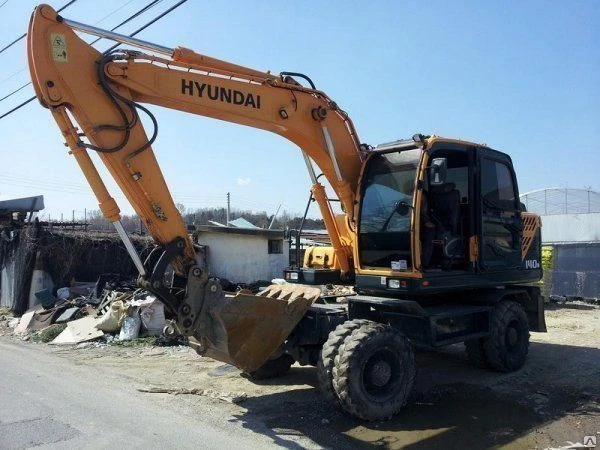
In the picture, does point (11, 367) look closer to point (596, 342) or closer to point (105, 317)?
point (105, 317)

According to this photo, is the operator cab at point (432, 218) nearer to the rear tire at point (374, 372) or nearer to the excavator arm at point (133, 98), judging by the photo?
the rear tire at point (374, 372)

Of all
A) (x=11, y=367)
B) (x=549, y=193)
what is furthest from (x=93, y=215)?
(x=11, y=367)

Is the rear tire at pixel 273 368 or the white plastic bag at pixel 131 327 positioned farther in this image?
the white plastic bag at pixel 131 327

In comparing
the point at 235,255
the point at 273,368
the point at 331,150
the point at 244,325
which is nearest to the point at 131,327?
the point at 273,368

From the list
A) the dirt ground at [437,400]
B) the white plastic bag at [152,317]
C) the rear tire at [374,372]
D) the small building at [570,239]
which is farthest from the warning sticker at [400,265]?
the small building at [570,239]

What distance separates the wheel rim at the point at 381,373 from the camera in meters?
6.17

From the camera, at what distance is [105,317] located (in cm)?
1219

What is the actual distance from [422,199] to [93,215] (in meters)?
45.0

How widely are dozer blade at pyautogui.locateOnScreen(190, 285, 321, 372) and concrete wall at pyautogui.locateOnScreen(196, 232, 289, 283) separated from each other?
12.0 metres

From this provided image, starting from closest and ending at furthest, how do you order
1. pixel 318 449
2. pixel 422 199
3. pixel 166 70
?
1. pixel 318 449
2. pixel 166 70
3. pixel 422 199

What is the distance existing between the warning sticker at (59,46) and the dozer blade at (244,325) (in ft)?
9.35

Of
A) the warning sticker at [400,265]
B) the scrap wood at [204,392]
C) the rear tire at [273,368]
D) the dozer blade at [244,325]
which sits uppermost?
the warning sticker at [400,265]

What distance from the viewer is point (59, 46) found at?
18.6 feet

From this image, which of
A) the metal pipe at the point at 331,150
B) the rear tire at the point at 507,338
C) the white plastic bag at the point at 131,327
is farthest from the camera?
the white plastic bag at the point at 131,327
